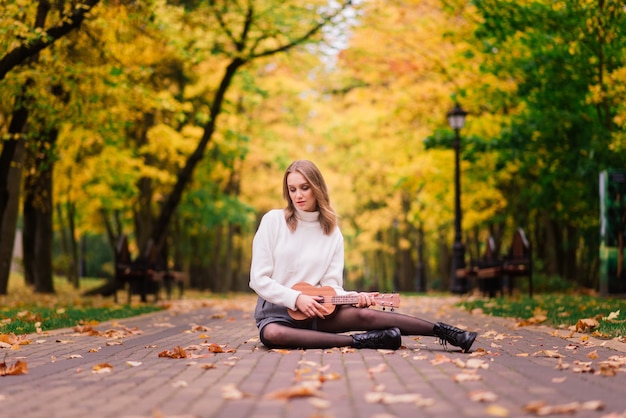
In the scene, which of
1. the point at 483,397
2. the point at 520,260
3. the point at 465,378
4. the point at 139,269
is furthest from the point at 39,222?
the point at 483,397

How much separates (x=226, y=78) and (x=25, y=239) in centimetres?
798

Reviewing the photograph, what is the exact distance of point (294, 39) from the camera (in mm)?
25078

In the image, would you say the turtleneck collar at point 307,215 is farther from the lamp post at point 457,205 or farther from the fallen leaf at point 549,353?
the lamp post at point 457,205

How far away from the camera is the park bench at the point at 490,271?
19.1 meters

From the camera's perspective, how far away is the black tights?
7918 millimetres

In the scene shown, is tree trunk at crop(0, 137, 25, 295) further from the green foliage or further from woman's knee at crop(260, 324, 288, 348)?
woman's knee at crop(260, 324, 288, 348)

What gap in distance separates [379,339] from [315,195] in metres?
1.44

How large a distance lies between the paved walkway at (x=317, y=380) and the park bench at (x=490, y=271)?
31.5 ft

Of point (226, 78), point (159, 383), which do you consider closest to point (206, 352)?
point (159, 383)

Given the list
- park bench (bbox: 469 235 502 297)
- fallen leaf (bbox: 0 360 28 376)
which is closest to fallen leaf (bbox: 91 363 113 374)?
fallen leaf (bbox: 0 360 28 376)

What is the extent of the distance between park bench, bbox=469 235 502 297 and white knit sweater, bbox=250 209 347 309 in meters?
11.1

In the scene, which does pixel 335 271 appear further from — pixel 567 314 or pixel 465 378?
pixel 567 314

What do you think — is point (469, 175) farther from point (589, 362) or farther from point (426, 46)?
point (589, 362)

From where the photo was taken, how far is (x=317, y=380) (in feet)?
19.5
